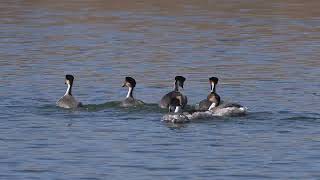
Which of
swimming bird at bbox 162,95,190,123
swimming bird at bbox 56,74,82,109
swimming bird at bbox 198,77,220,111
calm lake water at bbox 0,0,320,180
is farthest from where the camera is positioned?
swimming bird at bbox 56,74,82,109

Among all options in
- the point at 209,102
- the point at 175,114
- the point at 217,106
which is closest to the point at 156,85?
the point at 209,102

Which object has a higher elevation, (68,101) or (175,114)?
(68,101)

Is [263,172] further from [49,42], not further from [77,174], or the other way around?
[49,42]

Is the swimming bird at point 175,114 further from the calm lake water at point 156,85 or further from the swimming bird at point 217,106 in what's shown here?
the swimming bird at point 217,106

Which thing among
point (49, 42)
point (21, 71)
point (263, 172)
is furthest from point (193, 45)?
point (263, 172)

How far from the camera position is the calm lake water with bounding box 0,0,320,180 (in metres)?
17.5

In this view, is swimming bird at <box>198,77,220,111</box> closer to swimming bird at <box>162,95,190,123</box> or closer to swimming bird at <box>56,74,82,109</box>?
swimming bird at <box>162,95,190,123</box>

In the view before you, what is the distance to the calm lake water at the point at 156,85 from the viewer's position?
690 inches

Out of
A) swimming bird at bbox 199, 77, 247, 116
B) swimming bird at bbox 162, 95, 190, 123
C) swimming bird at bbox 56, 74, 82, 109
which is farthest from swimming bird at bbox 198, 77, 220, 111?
swimming bird at bbox 56, 74, 82, 109


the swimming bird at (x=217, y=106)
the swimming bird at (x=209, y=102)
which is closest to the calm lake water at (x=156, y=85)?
the swimming bird at (x=217, y=106)

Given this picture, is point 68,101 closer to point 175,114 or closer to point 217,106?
point 175,114

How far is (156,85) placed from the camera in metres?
25.0

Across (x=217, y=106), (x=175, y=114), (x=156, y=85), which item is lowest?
(x=175, y=114)

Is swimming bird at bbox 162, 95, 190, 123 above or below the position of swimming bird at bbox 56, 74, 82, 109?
below
